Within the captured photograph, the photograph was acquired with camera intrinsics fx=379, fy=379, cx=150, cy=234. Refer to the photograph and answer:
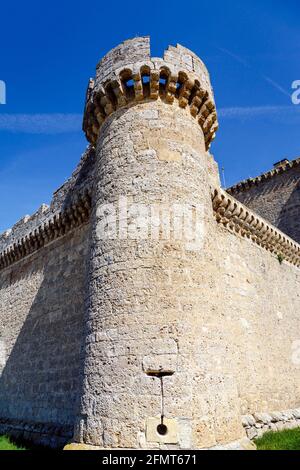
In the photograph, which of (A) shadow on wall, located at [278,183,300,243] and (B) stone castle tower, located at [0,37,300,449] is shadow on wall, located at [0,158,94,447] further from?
(A) shadow on wall, located at [278,183,300,243]

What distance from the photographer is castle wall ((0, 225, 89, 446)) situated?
277 inches

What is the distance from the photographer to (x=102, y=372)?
15.1 feet

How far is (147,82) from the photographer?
6.05 meters

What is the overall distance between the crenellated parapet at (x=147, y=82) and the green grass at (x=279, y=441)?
5268 mm

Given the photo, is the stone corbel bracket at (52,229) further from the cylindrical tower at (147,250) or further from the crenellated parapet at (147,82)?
the crenellated parapet at (147,82)

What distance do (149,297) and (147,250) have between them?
642 mm

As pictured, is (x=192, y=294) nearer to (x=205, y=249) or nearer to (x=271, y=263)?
(x=205, y=249)

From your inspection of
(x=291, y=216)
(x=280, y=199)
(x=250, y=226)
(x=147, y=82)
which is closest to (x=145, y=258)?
(x=147, y=82)

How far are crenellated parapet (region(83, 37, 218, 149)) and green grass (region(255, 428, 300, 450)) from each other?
527 cm

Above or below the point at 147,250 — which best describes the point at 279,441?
below

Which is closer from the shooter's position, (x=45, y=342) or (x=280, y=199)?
(x=45, y=342)

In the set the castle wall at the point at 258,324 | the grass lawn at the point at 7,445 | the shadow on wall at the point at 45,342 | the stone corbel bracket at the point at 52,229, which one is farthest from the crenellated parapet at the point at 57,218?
the grass lawn at the point at 7,445

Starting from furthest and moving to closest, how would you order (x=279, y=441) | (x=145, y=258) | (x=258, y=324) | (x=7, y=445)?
(x=258, y=324) < (x=7, y=445) < (x=279, y=441) < (x=145, y=258)

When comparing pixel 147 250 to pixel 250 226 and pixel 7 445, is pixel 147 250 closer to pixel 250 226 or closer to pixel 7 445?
pixel 250 226
